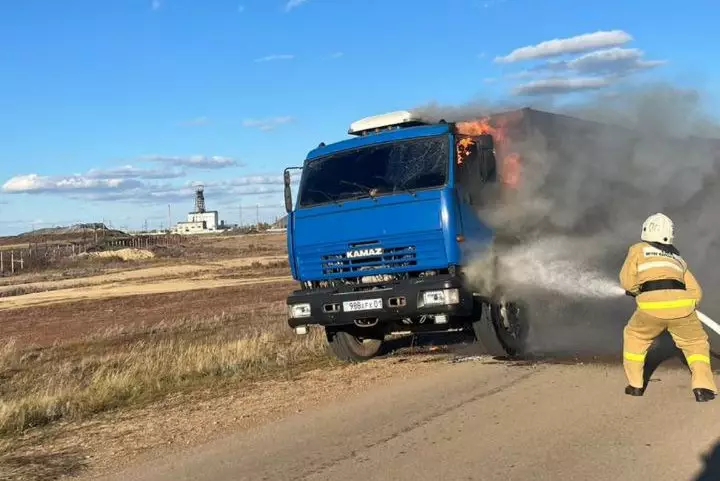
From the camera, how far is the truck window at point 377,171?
8.85m

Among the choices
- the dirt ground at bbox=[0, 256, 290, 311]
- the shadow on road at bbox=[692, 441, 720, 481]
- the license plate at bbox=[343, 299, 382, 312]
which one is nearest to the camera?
the shadow on road at bbox=[692, 441, 720, 481]

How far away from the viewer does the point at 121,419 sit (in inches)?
290

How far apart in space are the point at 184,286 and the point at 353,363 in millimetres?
23949

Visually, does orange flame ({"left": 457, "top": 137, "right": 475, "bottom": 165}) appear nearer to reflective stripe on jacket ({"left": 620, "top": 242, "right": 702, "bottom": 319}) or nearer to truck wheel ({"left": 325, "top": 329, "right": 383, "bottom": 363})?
reflective stripe on jacket ({"left": 620, "top": 242, "right": 702, "bottom": 319})

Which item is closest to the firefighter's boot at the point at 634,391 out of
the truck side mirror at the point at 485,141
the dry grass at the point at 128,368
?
the truck side mirror at the point at 485,141

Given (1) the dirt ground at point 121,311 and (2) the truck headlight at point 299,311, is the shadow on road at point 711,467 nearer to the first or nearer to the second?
(2) the truck headlight at point 299,311

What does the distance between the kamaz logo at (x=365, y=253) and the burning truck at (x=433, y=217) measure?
0.01 m

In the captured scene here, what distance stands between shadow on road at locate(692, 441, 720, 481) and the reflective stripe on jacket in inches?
64.5

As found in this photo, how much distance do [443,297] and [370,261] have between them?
1077 mm

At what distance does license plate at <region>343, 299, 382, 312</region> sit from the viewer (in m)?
8.63

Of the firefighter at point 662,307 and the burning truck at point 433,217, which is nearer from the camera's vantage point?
the firefighter at point 662,307

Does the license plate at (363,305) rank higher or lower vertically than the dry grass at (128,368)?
higher

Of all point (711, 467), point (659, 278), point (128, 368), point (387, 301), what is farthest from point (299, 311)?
point (711, 467)

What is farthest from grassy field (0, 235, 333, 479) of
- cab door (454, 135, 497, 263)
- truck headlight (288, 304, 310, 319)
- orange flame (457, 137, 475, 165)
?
orange flame (457, 137, 475, 165)
